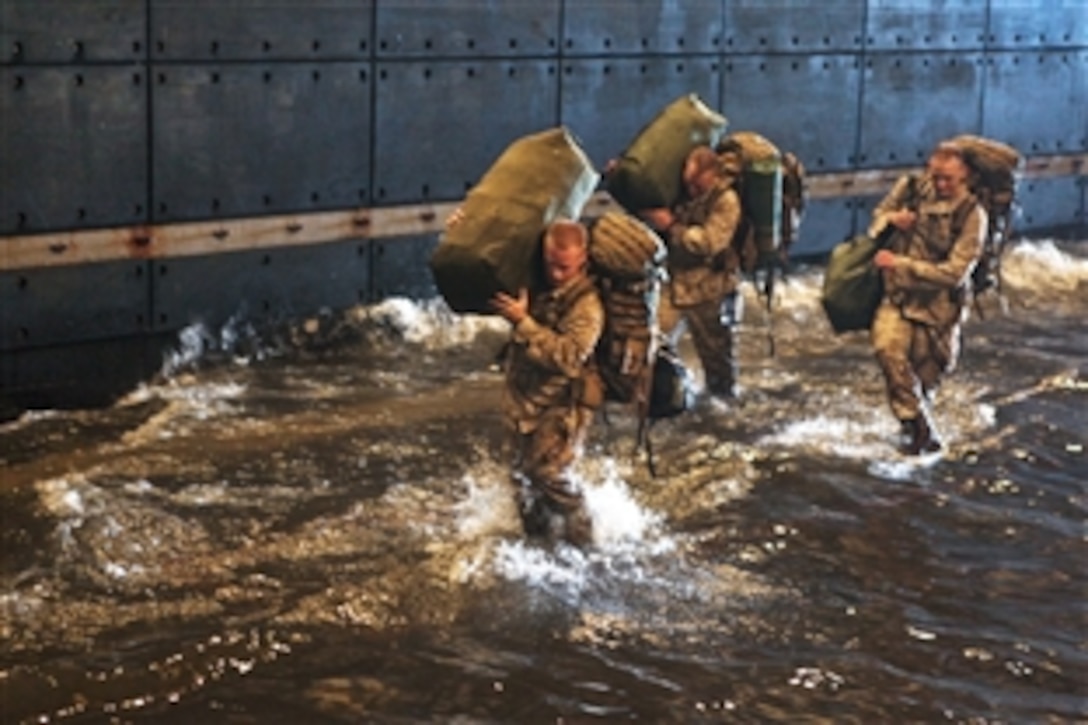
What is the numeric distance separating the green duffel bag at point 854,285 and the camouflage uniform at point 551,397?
2.53m

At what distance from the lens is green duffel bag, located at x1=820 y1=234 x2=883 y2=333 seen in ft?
32.0

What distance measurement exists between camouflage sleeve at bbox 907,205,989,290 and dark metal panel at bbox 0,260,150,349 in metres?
4.76

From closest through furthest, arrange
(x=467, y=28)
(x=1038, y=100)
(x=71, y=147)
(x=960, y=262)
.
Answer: (x=960, y=262)
(x=71, y=147)
(x=467, y=28)
(x=1038, y=100)

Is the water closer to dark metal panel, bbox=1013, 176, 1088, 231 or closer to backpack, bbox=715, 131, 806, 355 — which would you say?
backpack, bbox=715, 131, 806, 355

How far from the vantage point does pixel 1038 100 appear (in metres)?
16.9

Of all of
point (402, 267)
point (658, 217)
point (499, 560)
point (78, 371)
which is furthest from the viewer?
point (402, 267)

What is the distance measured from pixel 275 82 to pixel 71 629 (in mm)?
5300

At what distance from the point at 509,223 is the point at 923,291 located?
10.1 feet

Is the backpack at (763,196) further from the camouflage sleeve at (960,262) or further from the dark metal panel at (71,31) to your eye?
the dark metal panel at (71,31)

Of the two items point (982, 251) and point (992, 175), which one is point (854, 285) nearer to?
point (982, 251)

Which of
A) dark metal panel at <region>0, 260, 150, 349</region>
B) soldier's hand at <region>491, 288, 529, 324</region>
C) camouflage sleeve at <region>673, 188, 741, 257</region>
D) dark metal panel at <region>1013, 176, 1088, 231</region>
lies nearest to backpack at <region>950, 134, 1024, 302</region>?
camouflage sleeve at <region>673, 188, 741, 257</region>


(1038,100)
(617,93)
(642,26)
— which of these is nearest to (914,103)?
(1038,100)

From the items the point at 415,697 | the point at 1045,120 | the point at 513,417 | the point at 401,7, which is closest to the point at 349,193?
the point at 401,7

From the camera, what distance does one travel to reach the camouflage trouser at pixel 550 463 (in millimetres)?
7684
